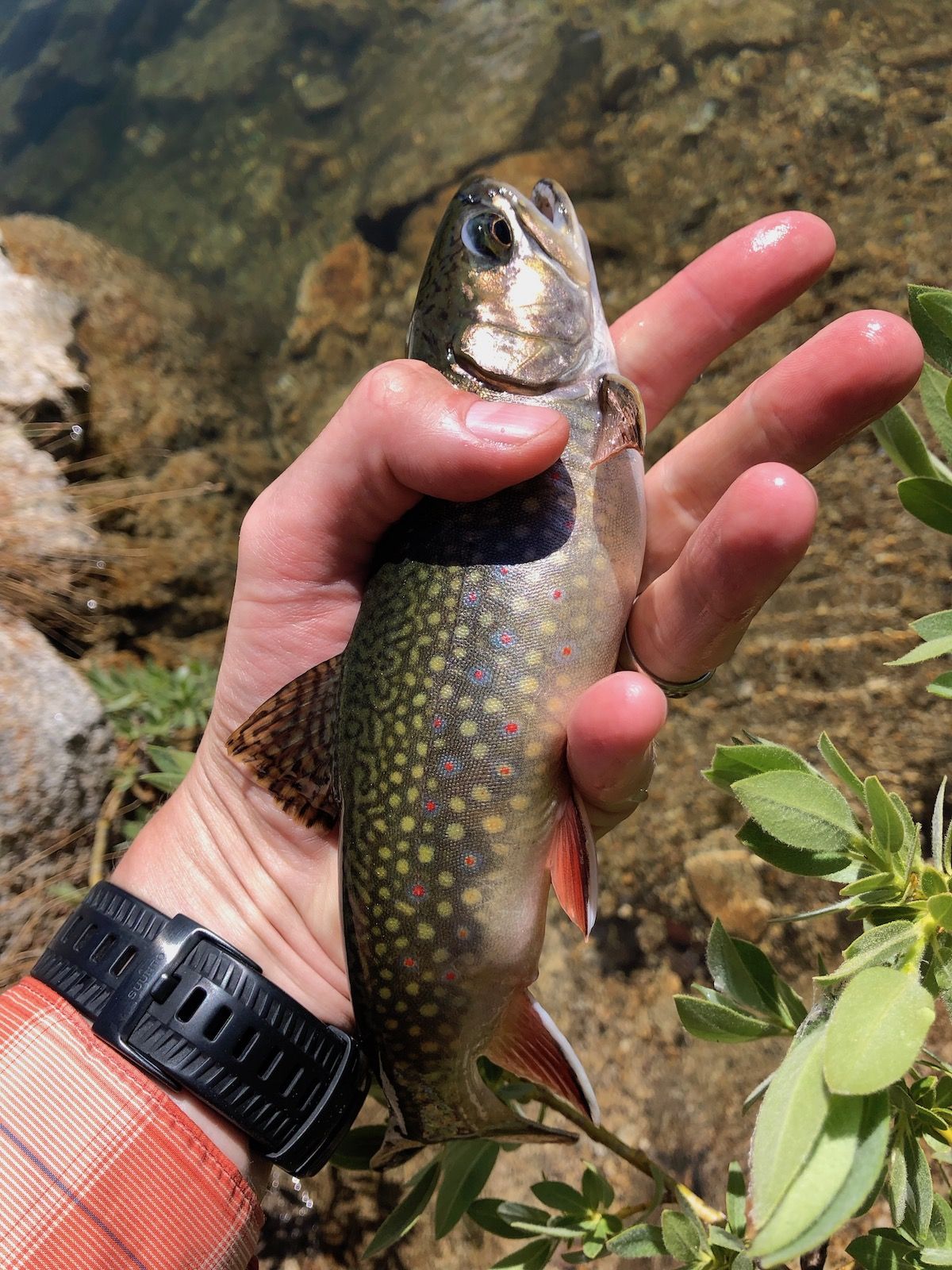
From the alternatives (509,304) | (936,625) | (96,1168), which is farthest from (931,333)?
(96,1168)

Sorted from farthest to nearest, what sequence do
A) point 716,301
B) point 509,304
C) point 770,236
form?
1. point 716,301
2. point 770,236
3. point 509,304

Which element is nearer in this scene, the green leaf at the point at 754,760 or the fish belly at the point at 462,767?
the green leaf at the point at 754,760

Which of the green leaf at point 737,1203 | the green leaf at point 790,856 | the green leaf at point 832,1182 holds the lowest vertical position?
the green leaf at point 737,1203

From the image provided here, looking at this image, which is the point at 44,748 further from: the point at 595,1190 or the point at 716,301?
the point at 716,301

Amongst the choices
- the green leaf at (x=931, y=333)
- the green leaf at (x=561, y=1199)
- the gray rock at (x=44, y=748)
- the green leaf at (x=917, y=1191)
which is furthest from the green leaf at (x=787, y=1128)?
the gray rock at (x=44, y=748)

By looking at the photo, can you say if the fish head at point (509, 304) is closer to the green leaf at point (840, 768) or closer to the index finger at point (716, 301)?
the index finger at point (716, 301)

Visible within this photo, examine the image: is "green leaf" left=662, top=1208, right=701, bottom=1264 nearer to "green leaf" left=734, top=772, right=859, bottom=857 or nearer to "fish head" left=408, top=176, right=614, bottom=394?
"green leaf" left=734, top=772, right=859, bottom=857
